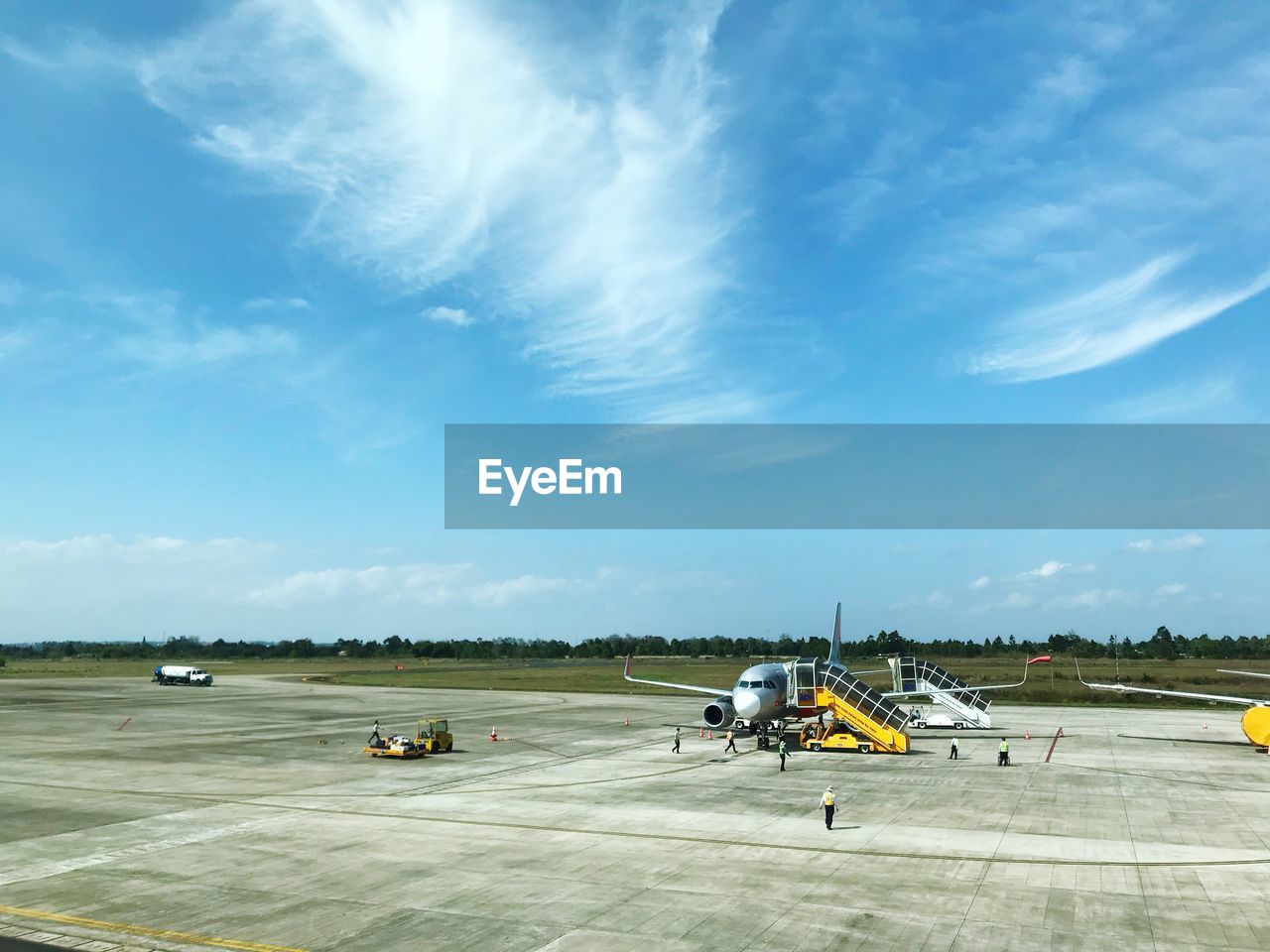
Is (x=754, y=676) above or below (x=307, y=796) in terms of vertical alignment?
above

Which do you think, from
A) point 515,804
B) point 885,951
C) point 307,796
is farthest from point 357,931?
point 307,796

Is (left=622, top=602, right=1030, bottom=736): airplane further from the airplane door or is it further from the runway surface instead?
the runway surface

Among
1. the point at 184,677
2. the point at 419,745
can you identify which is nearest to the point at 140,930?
the point at 419,745

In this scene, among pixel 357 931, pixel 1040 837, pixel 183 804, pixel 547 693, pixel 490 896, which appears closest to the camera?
pixel 357 931

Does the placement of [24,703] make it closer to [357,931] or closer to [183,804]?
[183,804]

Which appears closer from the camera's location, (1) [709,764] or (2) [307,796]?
(2) [307,796]

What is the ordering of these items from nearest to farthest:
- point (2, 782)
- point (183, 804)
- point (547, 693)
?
point (183, 804), point (2, 782), point (547, 693)
